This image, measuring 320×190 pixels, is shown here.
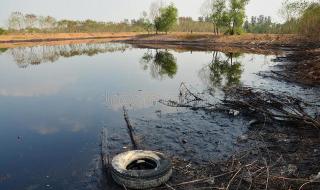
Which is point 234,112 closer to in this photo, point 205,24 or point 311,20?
point 311,20

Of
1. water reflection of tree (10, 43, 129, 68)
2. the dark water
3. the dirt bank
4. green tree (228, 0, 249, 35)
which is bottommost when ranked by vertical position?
the dark water

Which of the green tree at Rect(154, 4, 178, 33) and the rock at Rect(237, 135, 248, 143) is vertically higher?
the green tree at Rect(154, 4, 178, 33)

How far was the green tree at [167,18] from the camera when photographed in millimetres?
89625

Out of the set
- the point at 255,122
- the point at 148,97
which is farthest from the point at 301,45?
the point at 255,122

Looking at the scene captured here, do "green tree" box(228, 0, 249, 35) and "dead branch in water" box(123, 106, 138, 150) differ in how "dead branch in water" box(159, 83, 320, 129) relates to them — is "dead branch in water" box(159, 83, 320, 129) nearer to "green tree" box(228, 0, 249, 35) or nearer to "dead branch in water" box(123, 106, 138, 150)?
"dead branch in water" box(123, 106, 138, 150)

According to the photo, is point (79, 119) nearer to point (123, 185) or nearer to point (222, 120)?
point (222, 120)

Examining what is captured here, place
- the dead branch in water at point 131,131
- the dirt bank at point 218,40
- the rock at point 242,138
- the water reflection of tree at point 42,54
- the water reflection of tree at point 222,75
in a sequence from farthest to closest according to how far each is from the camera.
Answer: the dirt bank at point 218,40, the water reflection of tree at point 42,54, the water reflection of tree at point 222,75, the rock at point 242,138, the dead branch in water at point 131,131

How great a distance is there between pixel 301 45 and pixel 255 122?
41.9 m

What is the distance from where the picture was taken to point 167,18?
89.9m

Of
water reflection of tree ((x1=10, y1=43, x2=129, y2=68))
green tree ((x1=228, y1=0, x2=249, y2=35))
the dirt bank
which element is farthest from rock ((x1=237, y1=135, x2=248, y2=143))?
green tree ((x1=228, y1=0, x2=249, y2=35))

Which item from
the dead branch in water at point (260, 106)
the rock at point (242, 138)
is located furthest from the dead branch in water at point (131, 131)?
the rock at point (242, 138)

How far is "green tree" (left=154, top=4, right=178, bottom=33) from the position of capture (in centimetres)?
8962

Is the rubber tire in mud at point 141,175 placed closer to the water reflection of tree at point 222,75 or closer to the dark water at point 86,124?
the dark water at point 86,124

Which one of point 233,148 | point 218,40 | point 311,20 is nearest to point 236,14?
point 218,40
